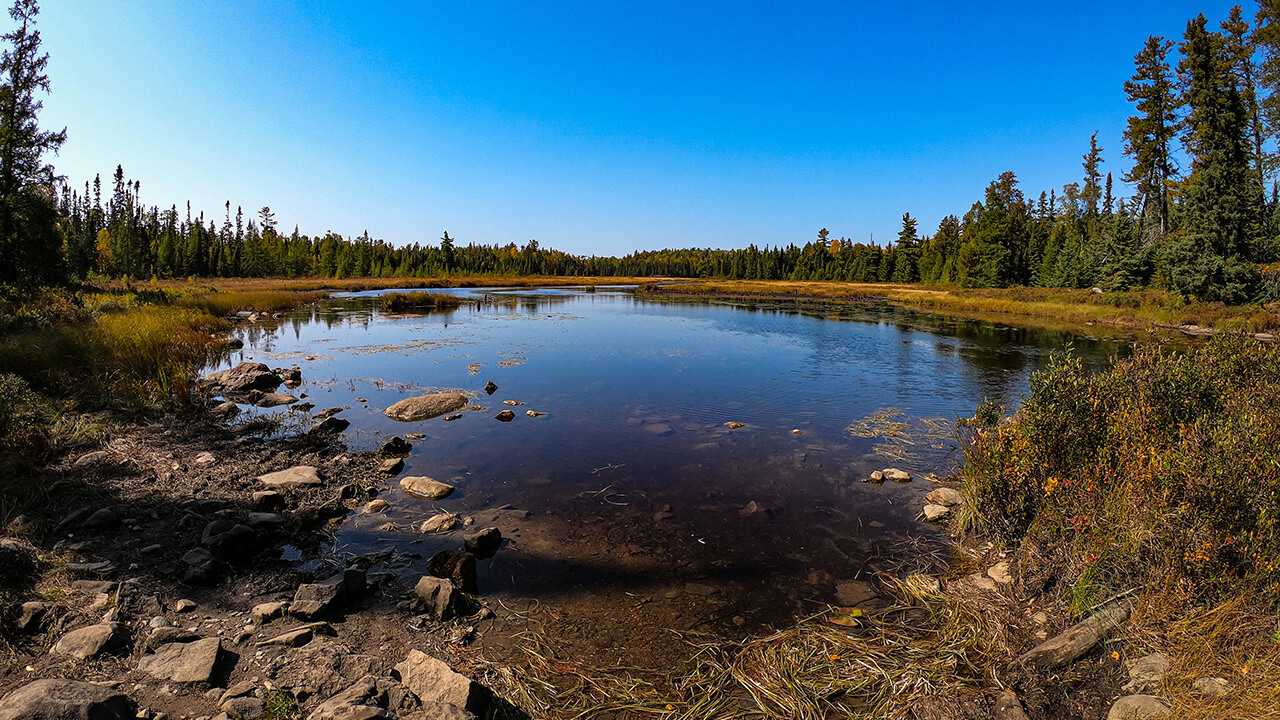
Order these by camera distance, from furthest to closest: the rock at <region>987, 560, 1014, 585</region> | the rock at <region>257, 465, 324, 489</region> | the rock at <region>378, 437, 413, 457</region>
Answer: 1. the rock at <region>378, 437, 413, 457</region>
2. the rock at <region>257, 465, 324, 489</region>
3. the rock at <region>987, 560, 1014, 585</region>

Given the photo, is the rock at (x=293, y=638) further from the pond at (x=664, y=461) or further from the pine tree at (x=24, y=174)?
the pine tree at (x=24, y=174)

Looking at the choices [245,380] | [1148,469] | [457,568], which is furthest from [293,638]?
[245,380]

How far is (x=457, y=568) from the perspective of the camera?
6.55m

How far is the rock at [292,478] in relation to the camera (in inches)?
359

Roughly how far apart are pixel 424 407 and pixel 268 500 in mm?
6804

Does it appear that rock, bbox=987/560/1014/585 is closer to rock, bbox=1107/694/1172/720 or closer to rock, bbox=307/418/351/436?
rock, bbox=1107/694/1172/720

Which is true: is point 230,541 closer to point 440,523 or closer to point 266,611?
point 266,611


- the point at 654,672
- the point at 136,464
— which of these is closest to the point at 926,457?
the point at 654,672

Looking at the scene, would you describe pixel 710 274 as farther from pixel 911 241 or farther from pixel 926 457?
pixel 926 457

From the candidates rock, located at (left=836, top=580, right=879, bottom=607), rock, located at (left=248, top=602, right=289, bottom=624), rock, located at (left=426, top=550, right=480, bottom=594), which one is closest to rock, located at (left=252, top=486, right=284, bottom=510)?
rock, located at (left=248, top=602, right=289, bottom=624)

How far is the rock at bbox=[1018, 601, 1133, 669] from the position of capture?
454cm

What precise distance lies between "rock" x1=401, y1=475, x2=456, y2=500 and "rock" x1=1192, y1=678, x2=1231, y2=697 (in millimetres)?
9405

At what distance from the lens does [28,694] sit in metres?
3.45

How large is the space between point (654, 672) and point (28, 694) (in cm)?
461
